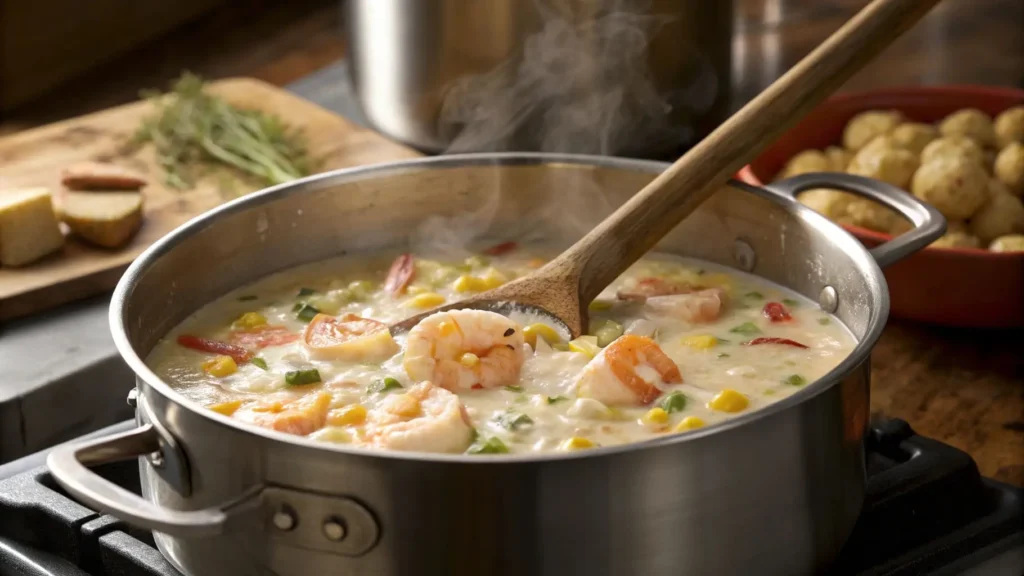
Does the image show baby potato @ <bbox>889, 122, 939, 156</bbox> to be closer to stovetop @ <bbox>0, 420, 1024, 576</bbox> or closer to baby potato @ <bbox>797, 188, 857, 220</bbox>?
baby potato @ <bbox>797, 188, 857, 220</bbox>

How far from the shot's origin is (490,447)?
141cm

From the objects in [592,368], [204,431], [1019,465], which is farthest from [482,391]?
[1019,465]

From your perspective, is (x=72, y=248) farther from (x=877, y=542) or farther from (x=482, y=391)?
(x=877, y=542)

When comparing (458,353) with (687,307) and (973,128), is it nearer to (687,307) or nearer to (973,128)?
(687,307)

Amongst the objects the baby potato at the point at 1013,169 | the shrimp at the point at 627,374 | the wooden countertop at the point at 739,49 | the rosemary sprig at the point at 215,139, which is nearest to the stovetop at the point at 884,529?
the shrimp at the point at 627,374

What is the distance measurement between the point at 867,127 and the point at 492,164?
2.91ft

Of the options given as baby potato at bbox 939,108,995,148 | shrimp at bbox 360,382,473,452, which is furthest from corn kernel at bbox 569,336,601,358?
baby potato at bbox 939,108,995,148

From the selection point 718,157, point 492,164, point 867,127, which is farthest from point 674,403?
point 867,127

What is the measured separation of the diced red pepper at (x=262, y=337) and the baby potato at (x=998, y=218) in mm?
1213

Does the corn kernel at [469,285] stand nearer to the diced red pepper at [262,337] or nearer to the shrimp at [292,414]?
the diced red pepper at [262,337]

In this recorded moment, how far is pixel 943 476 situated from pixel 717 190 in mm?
519

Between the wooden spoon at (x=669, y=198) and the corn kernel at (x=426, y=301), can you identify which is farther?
the corn kernel at (x=426, y=301)

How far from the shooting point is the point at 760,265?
1.97 metres

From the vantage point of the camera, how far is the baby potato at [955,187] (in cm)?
219
